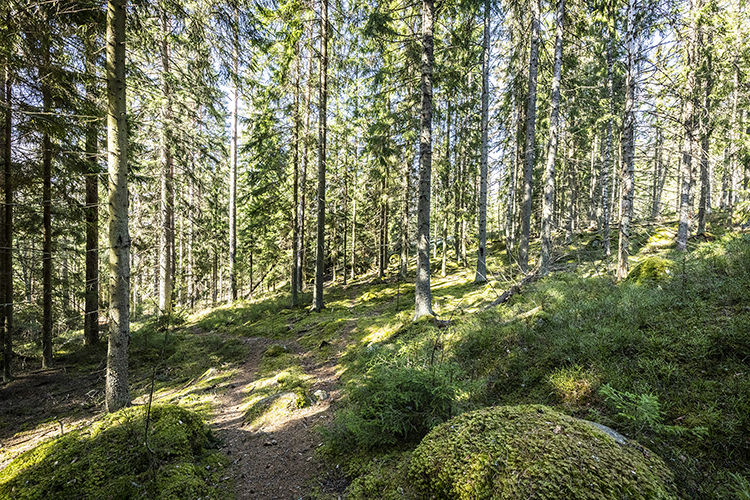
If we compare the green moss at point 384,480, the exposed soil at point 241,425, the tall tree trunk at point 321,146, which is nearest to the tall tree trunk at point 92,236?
the exposed soil at point 241,425

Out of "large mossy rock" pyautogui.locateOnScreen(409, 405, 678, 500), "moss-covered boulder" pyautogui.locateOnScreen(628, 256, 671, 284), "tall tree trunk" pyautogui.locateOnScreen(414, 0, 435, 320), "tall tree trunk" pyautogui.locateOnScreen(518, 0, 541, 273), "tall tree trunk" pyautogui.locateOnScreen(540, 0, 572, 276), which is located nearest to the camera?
"large mossy rock" pyautogui.locateOnScreen(409, 405, 678, 500)

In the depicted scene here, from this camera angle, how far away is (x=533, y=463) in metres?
1.96

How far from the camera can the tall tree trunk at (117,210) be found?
5203mm

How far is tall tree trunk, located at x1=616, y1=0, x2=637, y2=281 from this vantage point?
25.5 ft

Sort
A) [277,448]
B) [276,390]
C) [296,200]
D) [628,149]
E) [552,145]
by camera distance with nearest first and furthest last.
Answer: [277,448] < [276,390] < [628,149] < [552,145] < [296,200]

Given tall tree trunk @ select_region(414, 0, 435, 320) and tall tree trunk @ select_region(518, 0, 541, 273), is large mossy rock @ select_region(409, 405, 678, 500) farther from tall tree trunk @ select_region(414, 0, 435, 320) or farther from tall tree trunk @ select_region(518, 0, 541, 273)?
tall tree trunk @ select_region(518, 0, 541, 273)

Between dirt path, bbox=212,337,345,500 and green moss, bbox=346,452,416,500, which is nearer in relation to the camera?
green moss, bbox=346,452,416,500

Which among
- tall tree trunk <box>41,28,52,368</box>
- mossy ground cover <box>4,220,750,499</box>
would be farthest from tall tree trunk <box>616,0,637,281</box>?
tall tree trunk <box>41,28,52,368</box>

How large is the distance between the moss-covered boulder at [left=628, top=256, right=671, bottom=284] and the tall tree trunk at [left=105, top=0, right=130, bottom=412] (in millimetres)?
10301

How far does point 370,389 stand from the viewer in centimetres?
428

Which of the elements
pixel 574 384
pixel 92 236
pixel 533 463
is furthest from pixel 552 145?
pixel 92 236

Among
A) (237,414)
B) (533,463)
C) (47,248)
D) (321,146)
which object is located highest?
(321,146)

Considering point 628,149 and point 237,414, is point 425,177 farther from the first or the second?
point 237,414

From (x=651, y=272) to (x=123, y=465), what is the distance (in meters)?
9.68
